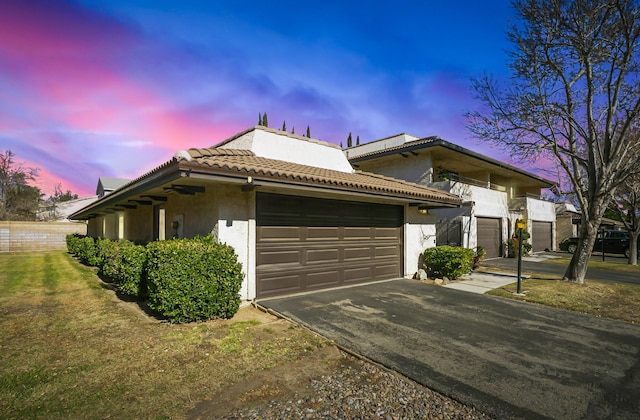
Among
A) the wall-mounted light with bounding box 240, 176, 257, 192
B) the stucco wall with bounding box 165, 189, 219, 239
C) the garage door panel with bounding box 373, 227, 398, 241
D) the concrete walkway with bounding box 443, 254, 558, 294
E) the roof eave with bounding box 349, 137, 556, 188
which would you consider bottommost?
the concrete walkway with bounding box 443, 254, 558, 294

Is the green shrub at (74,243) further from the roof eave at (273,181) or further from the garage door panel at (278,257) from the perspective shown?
the roof eave at (273,181)

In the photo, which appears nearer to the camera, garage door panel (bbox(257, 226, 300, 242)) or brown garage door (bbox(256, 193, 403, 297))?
garage door panel (bbox(257, 226, 300, 242))

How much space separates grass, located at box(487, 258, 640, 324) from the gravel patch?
19.7 feet

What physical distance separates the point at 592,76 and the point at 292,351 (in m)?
12.7

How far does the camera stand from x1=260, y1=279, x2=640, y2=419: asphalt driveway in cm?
337

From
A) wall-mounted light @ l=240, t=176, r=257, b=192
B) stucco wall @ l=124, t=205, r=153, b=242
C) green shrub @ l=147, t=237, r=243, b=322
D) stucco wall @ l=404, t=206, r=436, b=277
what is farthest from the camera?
stucco wall @ l=124, t=205, r=153, b=242

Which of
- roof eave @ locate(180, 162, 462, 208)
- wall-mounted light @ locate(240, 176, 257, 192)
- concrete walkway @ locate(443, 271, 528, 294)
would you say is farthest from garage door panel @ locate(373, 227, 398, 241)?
wall-mounted light @ locate(240, 176, 257, 192)

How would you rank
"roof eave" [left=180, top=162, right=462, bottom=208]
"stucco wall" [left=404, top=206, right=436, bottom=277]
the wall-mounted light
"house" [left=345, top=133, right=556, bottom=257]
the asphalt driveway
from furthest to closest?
1. "house" [left=345, top=133, right=556, bottom=257]
2. "stucco wall" [left=404, top=206, right=436, bottom=277]
3. the wall-mounted light
4. "roof eave" [left=180, top=162, right=462, bottom=208]
5. the asphalt driveway

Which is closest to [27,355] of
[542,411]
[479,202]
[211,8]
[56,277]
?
[542,411]

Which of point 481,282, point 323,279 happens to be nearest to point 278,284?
point 323,279

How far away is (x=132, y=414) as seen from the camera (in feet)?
9.65

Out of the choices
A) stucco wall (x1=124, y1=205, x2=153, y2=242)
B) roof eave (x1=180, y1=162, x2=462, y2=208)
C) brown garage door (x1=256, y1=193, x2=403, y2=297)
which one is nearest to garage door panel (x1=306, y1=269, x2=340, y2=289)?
brown garage door (x1=256, y1=193, x2=403, y2=297)

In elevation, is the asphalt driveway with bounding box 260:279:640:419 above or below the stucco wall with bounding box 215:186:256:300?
below

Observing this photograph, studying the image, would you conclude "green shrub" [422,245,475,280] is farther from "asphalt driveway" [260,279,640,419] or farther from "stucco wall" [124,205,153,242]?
"stucco wall" [124,205,153,242]
